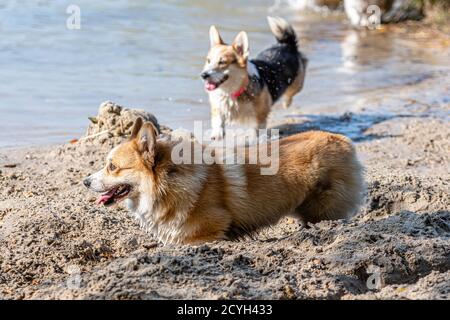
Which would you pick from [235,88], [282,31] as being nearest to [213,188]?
[235,88]

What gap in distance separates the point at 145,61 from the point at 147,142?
7005 millimetres

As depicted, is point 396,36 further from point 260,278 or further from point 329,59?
point 260,278

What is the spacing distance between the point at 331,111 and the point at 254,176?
4.72 meters

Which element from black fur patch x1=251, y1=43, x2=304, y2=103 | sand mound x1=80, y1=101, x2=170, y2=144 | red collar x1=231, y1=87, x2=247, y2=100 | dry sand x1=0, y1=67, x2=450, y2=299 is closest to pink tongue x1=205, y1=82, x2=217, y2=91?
red collar x1=231, y1=87, x2=247, y2=100

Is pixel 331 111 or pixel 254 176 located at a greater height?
pixel 254 176

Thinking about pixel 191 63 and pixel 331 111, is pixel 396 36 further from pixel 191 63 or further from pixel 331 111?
pixel 331 111

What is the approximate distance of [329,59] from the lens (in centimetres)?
1220

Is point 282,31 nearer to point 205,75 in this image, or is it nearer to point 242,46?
point 242,46

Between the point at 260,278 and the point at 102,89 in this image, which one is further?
the point at 102,89

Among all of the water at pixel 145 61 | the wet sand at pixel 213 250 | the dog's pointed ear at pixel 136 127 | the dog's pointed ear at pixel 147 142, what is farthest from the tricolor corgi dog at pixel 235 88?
the dog's pointed ear at pixel 147 142

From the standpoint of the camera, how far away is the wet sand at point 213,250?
3.54 metres

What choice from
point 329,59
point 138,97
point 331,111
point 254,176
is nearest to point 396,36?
point 329,59
